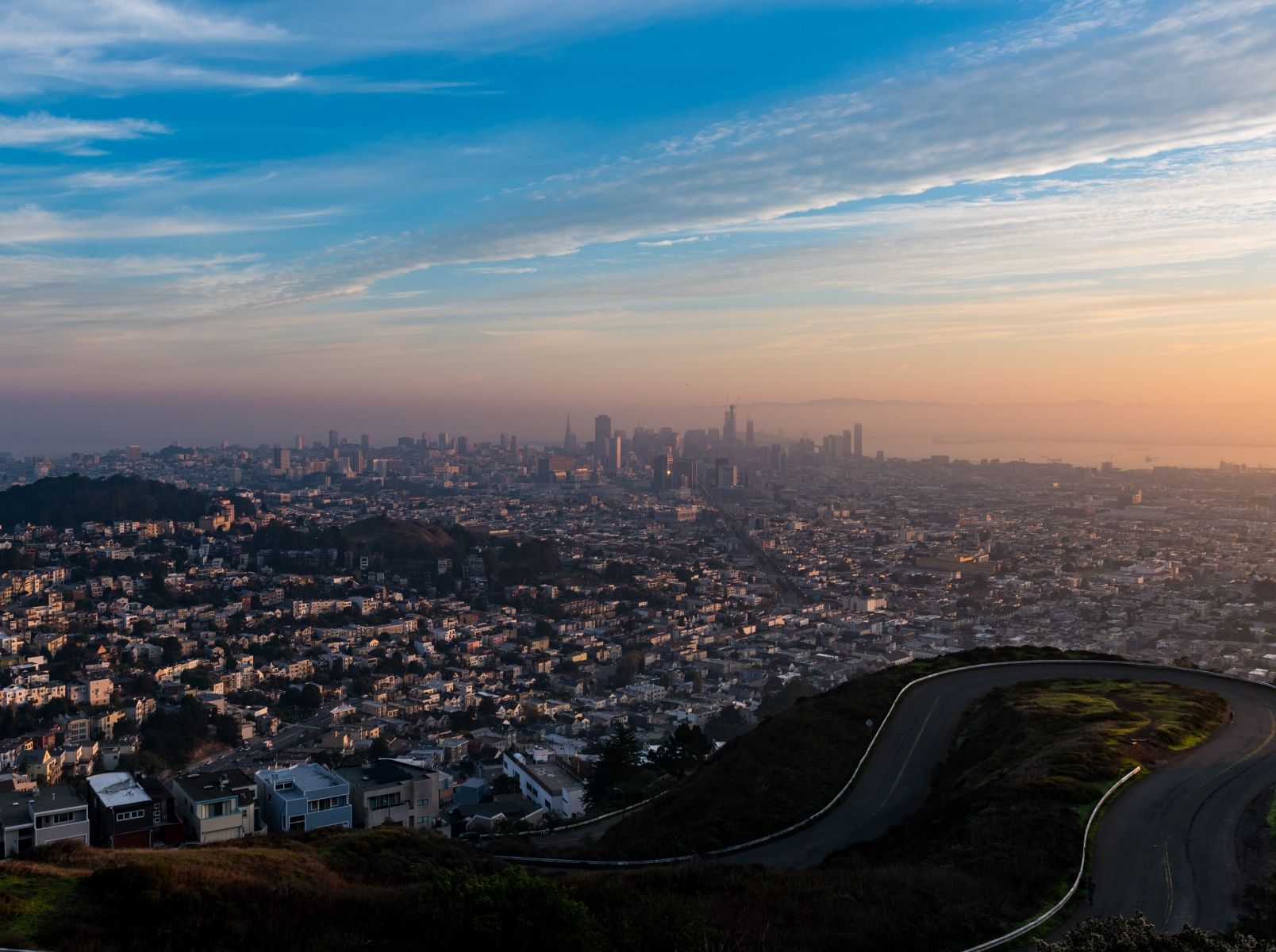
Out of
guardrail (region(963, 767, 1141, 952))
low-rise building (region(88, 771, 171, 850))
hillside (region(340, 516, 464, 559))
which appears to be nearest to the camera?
guardrail (region(963, 767, 1141, 952))

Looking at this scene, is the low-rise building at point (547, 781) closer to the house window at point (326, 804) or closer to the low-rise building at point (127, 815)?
the house window at point (326, 804)

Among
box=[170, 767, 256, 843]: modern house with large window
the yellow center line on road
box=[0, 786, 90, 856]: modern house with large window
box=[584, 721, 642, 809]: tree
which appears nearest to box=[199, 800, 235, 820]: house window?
box=[170, 767, 256, 843]: modern house with large window

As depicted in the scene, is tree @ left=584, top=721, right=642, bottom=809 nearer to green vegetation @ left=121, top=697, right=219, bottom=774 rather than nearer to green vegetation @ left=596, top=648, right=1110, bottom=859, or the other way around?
green vegetation @ left=596, top=648, right=1110, bottom=859

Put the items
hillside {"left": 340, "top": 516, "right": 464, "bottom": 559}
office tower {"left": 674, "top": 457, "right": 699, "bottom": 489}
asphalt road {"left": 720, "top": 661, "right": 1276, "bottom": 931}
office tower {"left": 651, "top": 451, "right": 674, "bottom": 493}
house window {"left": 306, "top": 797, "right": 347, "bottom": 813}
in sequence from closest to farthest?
asphalt road {"left": 720, "top": 661, "right": 1276, "bottom": 931} < house window {"left": 306, "top": 797, "right": 347, "bottom": 813} < hillside {"left": 340, "top": 516, "right": 464, "bottom": 559} < office tower {"left": 651, "top": 451, "right": 674, "bottom": 493} < office tower {"left": 674, "top": 457, "right": 699, "bottom": 489}

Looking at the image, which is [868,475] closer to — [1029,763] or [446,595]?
[446,595]

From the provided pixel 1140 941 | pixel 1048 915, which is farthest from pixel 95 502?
pixel 1140 941

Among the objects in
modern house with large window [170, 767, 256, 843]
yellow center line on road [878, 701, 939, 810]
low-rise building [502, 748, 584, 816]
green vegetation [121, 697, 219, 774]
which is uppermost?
yellow center line on road [878, 701, 939, 810]

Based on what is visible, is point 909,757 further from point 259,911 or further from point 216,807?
point 216,807
